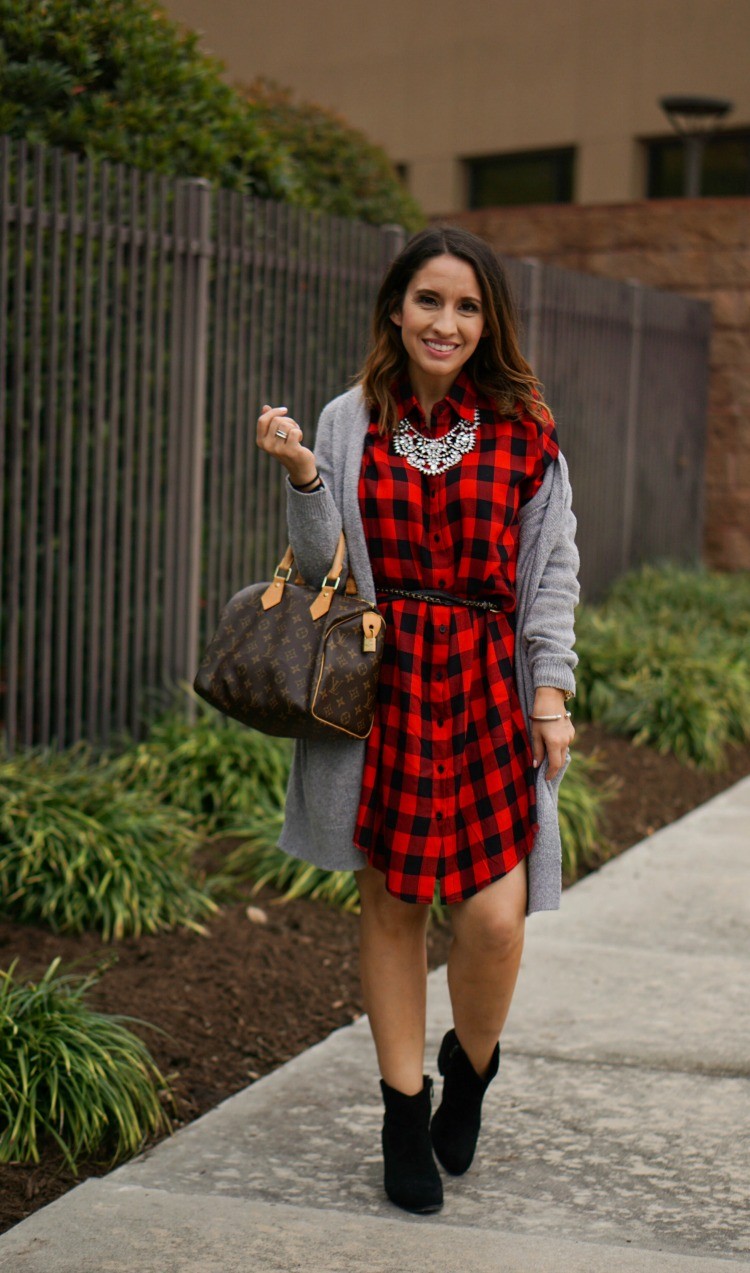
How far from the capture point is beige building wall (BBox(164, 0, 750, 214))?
49.1 feet

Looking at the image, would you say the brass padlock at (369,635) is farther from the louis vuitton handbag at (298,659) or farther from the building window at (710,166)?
the building window at (710,166)

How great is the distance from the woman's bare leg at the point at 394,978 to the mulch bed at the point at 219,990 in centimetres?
76

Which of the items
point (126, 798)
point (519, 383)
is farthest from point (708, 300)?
point (519, 383)

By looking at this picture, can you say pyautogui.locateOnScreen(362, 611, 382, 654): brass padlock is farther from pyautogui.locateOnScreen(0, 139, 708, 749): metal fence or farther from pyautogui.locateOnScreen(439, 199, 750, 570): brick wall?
pyautogui.locateOnScreen(439, 199, 750, 570): brick wall

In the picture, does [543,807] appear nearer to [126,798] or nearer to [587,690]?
[126,798]

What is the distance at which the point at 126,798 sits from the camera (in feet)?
17.4

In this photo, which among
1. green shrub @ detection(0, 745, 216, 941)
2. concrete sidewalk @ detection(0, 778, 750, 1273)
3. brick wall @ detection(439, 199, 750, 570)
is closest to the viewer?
concrete sidewalk @ detection(0, 778, 750, 1273)

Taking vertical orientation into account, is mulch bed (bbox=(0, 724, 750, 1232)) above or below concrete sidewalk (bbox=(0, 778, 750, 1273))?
below

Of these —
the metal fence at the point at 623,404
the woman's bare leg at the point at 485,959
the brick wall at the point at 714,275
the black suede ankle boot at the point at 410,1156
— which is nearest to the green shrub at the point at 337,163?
the metal fence at the point at 623,404

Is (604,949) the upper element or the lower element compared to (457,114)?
lower

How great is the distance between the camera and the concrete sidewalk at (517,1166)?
2855 mm

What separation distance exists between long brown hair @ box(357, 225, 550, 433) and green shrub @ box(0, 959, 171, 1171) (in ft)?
5.07

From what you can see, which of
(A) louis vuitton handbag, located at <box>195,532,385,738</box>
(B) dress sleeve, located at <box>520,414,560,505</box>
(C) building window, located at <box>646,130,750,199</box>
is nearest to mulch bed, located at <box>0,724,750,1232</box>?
(A) louis vuitton handbag, located at <box>195,532,385,738</box>

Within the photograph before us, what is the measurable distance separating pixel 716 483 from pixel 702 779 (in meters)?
5.44
